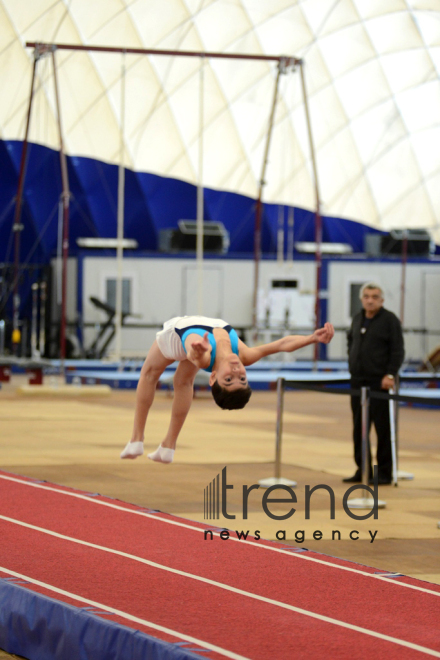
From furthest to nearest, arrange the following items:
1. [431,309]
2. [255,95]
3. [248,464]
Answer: [255,95] < [431,309] < [248,464]

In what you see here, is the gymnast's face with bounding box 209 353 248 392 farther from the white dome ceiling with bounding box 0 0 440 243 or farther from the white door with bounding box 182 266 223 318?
the white dome ceiling with bounding box 0 0 440 243

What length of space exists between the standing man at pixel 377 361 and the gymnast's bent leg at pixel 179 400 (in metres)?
3.21

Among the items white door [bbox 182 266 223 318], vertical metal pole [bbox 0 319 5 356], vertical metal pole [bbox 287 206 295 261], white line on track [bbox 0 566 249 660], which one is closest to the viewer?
white line on track [bbox 0 566 249 660]

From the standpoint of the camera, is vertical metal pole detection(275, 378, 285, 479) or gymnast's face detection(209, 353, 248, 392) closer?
gymnast's face detection(209, 353, 248, 392)

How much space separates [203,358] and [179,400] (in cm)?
114

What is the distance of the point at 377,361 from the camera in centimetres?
942

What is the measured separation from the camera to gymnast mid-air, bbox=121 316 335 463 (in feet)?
17.0

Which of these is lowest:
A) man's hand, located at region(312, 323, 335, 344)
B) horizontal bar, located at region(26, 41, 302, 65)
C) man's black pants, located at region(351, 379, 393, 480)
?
man's black pants, located at region(351, 379, 393, 480)

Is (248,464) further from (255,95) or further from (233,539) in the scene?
(255,95)

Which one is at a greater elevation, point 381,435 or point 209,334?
point 209,334

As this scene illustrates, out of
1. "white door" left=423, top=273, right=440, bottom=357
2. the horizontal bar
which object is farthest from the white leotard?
"white door" left=423, top=273, right=440, bottom=357

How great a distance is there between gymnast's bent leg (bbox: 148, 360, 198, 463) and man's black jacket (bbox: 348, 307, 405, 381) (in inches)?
133

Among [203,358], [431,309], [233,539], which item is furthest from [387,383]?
[431,309]

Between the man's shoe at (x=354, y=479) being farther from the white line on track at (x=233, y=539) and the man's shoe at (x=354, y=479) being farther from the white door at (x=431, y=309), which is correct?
the white door at (x=431, y=309)
